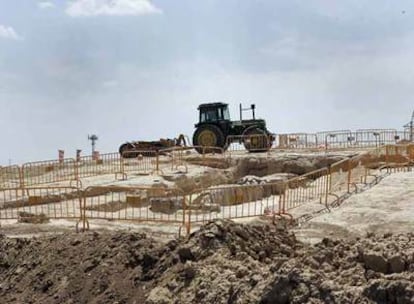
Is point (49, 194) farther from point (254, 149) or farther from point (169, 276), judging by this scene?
point (254, 149)

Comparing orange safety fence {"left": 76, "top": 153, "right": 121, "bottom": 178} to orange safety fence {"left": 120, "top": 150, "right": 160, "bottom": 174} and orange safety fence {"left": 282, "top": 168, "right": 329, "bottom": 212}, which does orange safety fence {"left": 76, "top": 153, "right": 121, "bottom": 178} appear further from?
orange safety fence {"left": 282, "top": 168, "right": 329, "bottom": 212}

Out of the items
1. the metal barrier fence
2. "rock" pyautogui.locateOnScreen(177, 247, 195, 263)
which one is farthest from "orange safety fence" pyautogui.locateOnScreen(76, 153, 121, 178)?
"rock" pyautogui.locateOnScreen(177, 247, 195, 263)

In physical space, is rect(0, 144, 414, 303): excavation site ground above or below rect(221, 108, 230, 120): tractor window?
below

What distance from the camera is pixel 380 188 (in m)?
15.8

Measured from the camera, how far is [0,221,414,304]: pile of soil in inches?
294

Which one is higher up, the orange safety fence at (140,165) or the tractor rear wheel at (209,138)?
the tractor rear wheel at (209,138)

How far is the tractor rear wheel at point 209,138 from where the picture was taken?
96.7ft

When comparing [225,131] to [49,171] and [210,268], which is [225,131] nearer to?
[49,171]

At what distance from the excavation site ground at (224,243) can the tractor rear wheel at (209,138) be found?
9.45 m

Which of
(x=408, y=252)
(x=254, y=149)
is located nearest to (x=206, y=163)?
(x=254, y=149)

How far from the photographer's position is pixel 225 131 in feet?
98.5

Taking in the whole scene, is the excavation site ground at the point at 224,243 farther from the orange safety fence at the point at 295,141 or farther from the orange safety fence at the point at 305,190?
the orange safety fence at the point at 295,141

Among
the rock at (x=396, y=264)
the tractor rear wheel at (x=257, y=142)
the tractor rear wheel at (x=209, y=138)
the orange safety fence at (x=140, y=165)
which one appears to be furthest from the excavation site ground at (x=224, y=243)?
the tractor rear wheel at (x=209, y=138)

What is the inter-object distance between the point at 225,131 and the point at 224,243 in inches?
814
